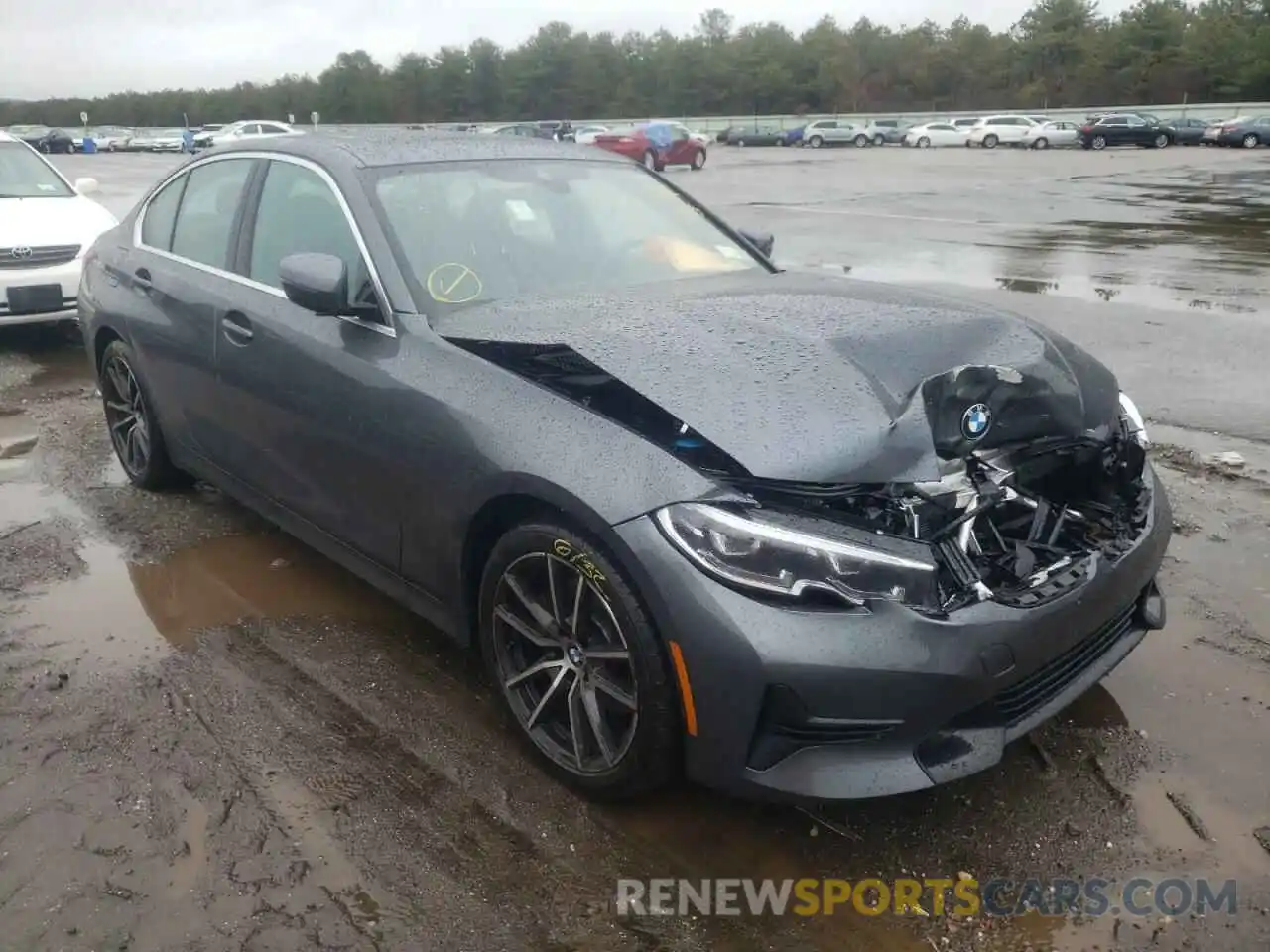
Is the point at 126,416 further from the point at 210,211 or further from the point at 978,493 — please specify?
the point at 978,493

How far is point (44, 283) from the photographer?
25.7 ft

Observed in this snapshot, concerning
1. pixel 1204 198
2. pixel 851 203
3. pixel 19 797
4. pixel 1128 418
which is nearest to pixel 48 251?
pixel 19 797

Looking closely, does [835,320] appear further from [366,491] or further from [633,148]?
[633,148]

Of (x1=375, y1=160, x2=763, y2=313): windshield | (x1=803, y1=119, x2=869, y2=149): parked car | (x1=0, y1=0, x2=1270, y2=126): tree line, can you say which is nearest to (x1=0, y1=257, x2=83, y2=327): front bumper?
(x1=375, y1=160, x2=763, y2=313): windshield

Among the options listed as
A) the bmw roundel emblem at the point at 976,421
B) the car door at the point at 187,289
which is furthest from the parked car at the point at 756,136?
the bmw roundel emblem at the point at 976,421

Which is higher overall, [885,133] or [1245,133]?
[885,133]

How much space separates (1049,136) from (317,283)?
2034 inches

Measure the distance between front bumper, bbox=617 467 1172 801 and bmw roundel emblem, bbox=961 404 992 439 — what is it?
1.68 feet

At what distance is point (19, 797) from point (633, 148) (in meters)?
34.3

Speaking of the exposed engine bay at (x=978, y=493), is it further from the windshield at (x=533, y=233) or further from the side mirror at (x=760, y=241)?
the side mirror at (x=760, y=241)

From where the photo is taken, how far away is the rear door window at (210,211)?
13.9ft

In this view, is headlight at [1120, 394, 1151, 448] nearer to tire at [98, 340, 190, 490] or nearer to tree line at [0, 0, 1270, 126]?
tire at [98, 340, 190, 490]

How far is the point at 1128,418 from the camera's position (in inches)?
134

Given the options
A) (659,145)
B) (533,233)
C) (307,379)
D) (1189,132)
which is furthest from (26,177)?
(1189,132)
